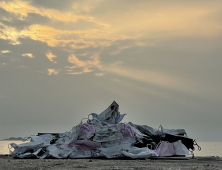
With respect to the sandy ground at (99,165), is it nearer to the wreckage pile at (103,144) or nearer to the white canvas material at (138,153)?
the white canvas material at (138,153)

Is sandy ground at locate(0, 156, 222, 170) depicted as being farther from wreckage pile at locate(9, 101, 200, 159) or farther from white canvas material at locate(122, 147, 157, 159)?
wreckage pile at locate(9, 101, 200, 159)

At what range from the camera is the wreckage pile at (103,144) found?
576 inches

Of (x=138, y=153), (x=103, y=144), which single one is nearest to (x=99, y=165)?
(x=138, y=153)

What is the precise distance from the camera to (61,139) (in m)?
16.5

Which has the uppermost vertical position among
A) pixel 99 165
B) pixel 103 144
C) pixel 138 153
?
pixel 103 144

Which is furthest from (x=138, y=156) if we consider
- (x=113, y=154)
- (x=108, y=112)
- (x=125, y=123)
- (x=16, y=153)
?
(x=16, y=153)

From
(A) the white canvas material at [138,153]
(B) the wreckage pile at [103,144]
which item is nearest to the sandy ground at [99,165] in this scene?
(A) the white canvas material at [138,153]

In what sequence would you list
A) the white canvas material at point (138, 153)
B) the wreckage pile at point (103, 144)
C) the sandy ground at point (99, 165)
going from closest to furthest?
1. the sandy ground at point (99, 165)
2. the white canvas material at point (138, 153)
3. the wreckage pile at point (103, 144)

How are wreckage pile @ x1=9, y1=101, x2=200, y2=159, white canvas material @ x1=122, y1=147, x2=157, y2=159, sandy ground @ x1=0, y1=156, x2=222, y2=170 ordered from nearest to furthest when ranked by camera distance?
1. sandy ground @ x1=0, y1=156, x2=222, y2=170
2. white canvas material @ x1=122, y1=147, x2=157, y2=159
3. wreckage pile @ x1=9, y1=101, x2=200, y2=159

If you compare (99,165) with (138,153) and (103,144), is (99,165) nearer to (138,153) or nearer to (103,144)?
(138,153)

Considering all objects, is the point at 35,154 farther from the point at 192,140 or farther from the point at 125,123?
the point at 192,140

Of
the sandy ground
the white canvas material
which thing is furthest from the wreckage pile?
the sandy ground

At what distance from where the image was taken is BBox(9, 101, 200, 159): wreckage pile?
48.0 ft

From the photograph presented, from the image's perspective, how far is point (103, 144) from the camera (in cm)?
1544
